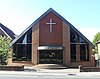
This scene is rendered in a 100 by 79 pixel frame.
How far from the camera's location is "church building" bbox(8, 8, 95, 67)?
36.2 metres

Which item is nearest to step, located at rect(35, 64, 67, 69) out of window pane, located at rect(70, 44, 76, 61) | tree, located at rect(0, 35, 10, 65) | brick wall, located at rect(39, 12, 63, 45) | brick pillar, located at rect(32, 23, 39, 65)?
brick pillar, located at rect(32, 23, 39, 65)

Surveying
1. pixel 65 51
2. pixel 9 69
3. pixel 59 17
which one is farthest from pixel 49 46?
pixel 9 69

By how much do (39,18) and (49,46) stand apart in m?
4.58

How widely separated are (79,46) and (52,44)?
4105 mm

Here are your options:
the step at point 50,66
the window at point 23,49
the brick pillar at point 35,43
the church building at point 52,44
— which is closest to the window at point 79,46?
the church building at point 52,44

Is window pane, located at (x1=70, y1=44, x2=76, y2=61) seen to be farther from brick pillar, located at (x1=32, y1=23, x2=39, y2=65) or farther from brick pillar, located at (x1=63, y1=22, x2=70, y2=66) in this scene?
brick pillar, located at (x1=32, y1=23, x2=39, y2=65)

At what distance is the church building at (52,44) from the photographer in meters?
36.2

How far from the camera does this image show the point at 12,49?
36719 millimetres

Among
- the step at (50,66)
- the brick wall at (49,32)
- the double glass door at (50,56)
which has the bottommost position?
the step at (50,66)

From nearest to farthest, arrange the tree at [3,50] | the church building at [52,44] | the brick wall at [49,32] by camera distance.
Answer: the tree at [3,50]
the church building at [52,44]
the brick wall at [49,32]

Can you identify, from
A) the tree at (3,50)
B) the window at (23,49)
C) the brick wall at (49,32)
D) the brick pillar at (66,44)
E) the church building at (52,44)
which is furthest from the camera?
the brick wall at (49,32)

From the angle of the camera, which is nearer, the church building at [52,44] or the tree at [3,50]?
the tree at [3,50]

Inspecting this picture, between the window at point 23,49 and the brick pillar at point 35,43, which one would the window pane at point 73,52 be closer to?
the brick pillar at point 35,43

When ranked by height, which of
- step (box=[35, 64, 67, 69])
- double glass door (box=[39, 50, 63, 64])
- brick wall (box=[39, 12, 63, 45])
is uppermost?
brick wall (box=[39, 12, 63, 45])
